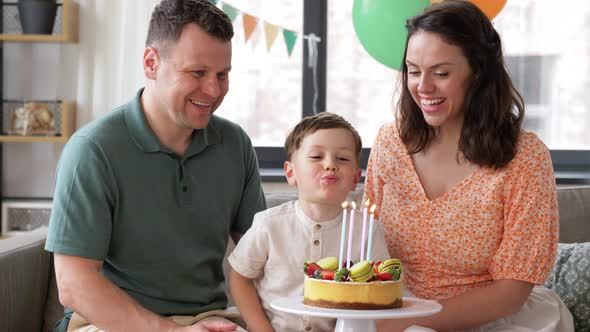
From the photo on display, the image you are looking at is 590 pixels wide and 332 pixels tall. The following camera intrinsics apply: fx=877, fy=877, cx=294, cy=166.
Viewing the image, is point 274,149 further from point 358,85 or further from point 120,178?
point 120,178

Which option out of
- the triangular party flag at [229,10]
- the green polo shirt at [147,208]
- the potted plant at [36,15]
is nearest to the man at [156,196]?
the green polo shirt at [147,208]

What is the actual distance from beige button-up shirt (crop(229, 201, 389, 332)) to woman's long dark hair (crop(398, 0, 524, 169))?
0.34m

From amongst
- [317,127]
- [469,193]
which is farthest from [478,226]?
[317,127]

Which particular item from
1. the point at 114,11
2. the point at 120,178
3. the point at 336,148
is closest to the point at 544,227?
the point at 336,148

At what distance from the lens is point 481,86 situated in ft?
7.43

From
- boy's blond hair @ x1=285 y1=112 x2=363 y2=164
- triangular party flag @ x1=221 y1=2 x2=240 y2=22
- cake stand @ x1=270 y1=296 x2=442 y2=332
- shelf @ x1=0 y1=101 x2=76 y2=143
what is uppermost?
triangular party flag @ x1=221 y1=2 x2=240 y2=22

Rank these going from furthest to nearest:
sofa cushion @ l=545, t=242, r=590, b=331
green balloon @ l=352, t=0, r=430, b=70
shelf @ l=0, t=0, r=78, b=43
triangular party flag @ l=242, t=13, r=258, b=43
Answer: triangular party flag @ l=242, t=13, r=258, b=43
shelf @ l=0, t=0, r=78, b=43
green balloon @ l=352, t=0, r=430, b=70
sofa cushion @ l=545, t=242, r=590, b=331

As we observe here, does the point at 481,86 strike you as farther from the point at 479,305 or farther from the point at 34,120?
the point at 34,120

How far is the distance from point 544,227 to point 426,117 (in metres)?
0.40

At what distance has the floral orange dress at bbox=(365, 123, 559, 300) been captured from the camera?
2.13 metres

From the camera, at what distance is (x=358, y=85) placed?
436 centimetres

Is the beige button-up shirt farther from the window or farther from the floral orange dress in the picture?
the window

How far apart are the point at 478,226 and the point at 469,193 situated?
0.29ft

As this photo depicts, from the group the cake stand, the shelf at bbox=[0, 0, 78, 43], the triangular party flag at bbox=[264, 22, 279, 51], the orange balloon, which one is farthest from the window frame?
the cake stand
